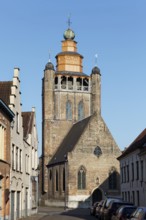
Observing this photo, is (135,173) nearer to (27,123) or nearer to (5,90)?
(27,123)

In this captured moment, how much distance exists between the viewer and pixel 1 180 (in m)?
26.4

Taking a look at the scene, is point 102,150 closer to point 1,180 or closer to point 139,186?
point 139,186

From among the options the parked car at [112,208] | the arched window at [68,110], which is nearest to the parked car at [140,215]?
the parked car at [112,208]

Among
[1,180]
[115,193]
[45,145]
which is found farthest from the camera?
[45,145]

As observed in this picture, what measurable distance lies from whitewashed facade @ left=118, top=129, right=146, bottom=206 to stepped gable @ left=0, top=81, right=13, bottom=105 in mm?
11743

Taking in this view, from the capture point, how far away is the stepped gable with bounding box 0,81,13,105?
30328mm

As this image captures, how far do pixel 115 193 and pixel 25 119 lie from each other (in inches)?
1152

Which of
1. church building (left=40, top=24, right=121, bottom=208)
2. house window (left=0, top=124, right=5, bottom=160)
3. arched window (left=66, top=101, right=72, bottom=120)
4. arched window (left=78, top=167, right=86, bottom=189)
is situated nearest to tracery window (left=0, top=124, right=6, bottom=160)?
house window (left=0, top=124, right=5, bottom=160)

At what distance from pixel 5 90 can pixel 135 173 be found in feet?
53.9

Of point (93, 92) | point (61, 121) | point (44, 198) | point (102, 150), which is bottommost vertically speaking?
point (44, 198)

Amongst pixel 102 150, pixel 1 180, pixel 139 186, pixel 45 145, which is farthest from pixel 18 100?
pixel 45 145

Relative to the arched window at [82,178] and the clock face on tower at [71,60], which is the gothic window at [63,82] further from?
the arched window at [82,178]

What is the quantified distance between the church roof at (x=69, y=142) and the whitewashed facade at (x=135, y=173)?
1960cm

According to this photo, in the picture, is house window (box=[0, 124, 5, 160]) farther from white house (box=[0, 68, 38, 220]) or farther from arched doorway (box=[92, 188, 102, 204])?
arched doorway (box=[92, 188, 102, 204])
